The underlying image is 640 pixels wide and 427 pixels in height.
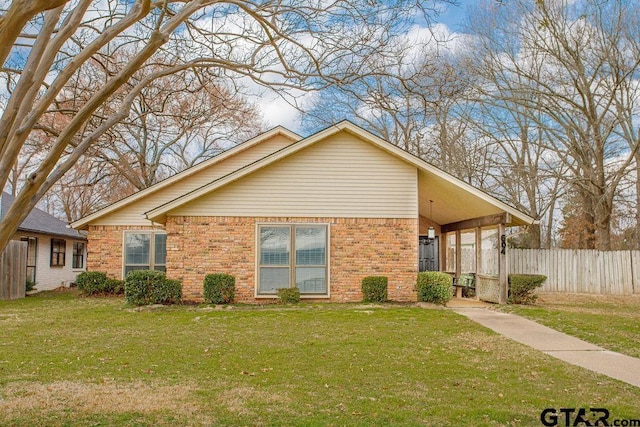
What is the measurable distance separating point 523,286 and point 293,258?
6596 mm

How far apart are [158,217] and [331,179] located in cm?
501

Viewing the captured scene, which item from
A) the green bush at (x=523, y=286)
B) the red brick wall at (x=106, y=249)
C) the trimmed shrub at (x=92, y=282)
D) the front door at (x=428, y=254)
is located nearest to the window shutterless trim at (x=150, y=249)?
the red brick wall at (x=106, y=249)

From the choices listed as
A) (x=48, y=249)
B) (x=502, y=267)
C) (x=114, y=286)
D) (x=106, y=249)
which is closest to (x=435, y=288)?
(x=502, y=267)

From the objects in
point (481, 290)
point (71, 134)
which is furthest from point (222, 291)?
point (71, 134)

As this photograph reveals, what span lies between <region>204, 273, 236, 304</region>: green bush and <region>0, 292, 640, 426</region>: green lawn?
3.00 m

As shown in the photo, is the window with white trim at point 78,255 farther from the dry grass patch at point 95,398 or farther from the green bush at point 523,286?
the dry grass patch at point 95,398

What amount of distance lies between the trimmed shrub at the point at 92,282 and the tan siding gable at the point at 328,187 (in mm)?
5568

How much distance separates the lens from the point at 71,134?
15.4 ft

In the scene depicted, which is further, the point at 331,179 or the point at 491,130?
the point at 491,130

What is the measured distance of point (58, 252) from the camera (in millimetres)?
26000

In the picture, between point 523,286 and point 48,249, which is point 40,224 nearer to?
point 48,249

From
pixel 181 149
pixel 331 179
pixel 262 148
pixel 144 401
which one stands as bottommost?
pixel 144 401

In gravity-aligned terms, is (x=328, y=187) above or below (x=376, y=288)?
above

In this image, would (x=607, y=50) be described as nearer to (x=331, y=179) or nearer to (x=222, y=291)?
(x=331, y=179)
